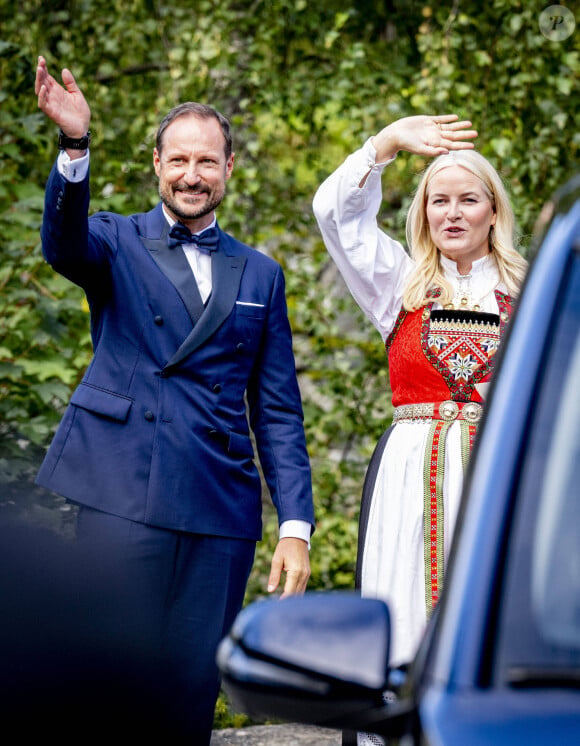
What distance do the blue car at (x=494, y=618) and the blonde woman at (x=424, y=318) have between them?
70.1 inches

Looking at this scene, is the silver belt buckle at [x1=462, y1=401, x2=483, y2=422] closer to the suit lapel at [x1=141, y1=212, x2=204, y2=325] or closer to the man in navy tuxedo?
the man in navy tuxedo

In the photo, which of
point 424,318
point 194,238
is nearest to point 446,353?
point 424,318

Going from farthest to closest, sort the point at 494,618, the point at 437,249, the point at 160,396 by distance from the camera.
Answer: the point at 437,249, the point at 160,396, the point at 494,618

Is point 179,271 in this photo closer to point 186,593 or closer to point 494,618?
point 186,593

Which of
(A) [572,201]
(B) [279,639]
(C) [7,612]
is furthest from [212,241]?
(B) [279,639]

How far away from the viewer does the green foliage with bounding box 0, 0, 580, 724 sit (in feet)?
19.0

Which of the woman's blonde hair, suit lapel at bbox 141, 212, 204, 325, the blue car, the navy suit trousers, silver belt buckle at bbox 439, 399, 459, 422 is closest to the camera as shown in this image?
the blue car

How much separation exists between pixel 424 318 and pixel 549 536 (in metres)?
2.02

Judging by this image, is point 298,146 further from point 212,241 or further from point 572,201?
point 572,201

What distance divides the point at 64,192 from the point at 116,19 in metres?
4.06

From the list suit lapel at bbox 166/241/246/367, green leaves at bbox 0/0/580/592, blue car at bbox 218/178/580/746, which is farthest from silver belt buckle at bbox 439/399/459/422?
green leaves at bbox 0/0/580/592

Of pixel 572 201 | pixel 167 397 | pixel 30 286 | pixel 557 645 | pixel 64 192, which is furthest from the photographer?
pixel 30 286

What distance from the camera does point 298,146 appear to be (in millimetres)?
6555

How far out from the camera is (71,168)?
2826mm
